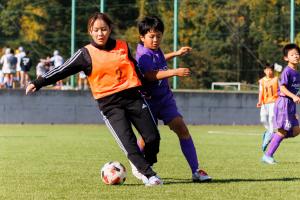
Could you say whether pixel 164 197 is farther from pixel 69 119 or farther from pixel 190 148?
pixel 69 119

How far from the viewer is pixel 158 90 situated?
9.51m

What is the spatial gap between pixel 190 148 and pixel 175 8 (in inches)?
767

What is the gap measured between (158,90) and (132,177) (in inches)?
44.2

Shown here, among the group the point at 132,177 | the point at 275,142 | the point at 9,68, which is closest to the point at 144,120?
the point at 132,177

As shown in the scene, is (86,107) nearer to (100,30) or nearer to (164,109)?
(164,109)

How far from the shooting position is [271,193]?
8086mm

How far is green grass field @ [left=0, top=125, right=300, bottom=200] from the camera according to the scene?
26.5 ft

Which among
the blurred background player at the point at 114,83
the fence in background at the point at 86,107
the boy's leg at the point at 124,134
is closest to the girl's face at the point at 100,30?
the blurred background player at the point at 114,83

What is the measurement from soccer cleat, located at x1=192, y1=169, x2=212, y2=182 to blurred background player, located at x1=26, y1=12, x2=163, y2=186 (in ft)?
2.24

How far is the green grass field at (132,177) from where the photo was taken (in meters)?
8.09

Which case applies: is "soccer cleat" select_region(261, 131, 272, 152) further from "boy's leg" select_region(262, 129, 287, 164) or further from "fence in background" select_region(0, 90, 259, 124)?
"fence in background" select_region(0, 90, 259, 124)

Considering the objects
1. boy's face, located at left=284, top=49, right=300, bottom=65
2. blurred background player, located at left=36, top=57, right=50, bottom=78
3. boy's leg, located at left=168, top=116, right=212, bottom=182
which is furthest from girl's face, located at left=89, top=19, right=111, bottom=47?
blurred background player, located at left=36, top=57, right=50, bottom=78

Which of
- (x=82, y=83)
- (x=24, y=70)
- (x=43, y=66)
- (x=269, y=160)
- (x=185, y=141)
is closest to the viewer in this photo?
(x=185, y=141)

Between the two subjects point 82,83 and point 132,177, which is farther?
point 82,83
